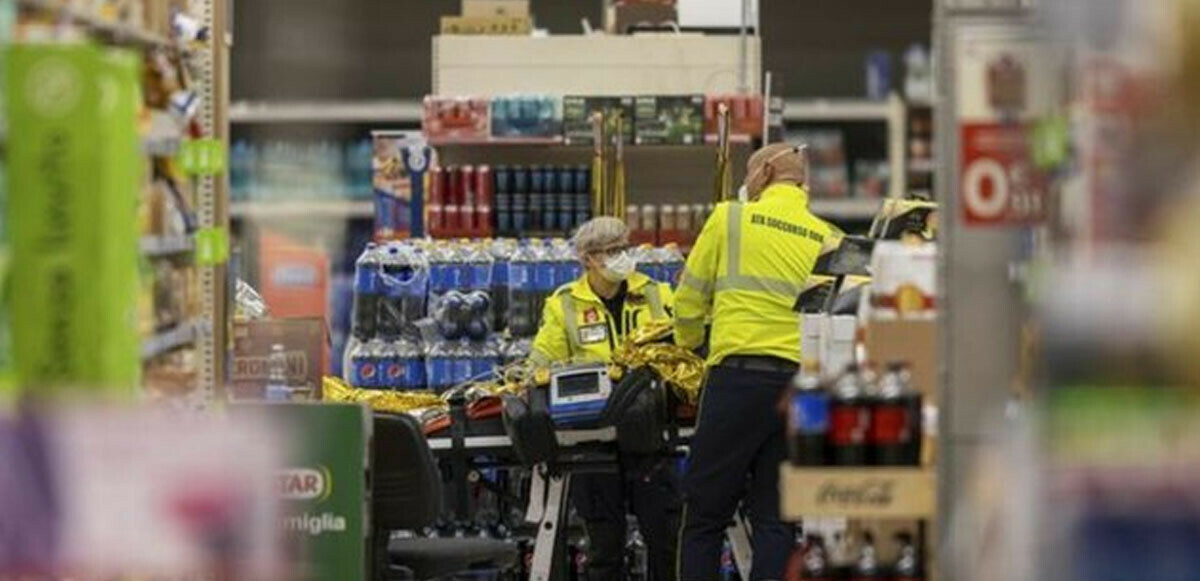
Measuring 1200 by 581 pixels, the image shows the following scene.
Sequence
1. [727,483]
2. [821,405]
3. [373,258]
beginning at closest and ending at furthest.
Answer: [821,405]
[727,483]
[373,258]

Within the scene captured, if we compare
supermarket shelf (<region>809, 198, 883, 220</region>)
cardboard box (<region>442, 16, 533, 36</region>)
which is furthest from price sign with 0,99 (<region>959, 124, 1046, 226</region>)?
supermarket shelf (<region>809, 198, 883, 220</region>)

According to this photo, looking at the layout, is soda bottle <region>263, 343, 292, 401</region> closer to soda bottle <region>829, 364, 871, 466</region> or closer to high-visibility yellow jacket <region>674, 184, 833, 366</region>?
high-visibility yellow jacket <region>674, 184, 833, 366</region>

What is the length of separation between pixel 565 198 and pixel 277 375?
228 centimetres

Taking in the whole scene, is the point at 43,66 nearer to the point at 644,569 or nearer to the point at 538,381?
the point at 538,381

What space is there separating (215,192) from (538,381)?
344cm

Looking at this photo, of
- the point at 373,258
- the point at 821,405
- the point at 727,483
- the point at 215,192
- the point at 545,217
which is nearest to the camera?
the point at 821,405

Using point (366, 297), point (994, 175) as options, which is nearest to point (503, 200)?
point (366, 297)

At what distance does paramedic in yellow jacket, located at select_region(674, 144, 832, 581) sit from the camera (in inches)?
351

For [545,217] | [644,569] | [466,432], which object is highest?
[545,217]

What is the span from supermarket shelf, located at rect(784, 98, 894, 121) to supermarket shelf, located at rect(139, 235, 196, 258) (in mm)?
11006

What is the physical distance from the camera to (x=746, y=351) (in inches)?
351

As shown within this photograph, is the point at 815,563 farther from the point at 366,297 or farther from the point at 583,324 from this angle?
the point at 366,297

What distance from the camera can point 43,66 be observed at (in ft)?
15.4

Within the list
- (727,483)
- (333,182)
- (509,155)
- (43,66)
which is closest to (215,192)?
(43,66)
